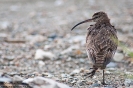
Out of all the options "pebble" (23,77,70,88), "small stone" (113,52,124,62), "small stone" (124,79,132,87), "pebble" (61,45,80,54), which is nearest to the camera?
"pebble" (23,77,70,88)

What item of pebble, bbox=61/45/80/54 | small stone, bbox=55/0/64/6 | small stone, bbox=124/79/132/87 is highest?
small stone, bbox=55/0/64/6

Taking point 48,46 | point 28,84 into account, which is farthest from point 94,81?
point 48,46

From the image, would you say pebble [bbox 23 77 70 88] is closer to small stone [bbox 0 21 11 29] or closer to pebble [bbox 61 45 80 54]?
pebble [bbox 61 45 80 54]

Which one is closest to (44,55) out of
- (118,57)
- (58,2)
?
(118,57)

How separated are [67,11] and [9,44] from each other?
5.32m

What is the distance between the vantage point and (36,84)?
5949mm

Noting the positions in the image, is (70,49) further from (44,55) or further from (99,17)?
(99,17)

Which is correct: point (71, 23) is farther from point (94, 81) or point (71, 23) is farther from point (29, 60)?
point (94, 81)

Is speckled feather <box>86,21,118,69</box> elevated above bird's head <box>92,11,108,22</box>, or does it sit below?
below

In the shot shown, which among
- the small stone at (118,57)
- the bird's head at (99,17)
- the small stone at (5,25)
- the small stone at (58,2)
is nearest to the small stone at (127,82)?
the bird's head at (99,17)

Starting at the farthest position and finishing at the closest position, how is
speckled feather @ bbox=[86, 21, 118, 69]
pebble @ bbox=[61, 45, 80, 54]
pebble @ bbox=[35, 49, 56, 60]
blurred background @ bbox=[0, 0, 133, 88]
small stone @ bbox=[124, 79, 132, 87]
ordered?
pebble @ bbox=[61, 45, 80, 54], pebble @ bbox=[35, 49, 56, 60], blurred background @ bbox=[0, 0, 133, 88], small stone @ bbox=[124, 79, 132, 87], speckled feather @ bbox=[86, 21, 118, 69]

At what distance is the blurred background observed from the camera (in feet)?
29.2

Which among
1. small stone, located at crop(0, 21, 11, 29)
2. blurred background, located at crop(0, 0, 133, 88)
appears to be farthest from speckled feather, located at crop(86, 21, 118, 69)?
small stone, located at crop(0, 21, 11, 29)

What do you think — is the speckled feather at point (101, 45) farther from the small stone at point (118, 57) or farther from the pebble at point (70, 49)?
the pebble at point (70, 49)
